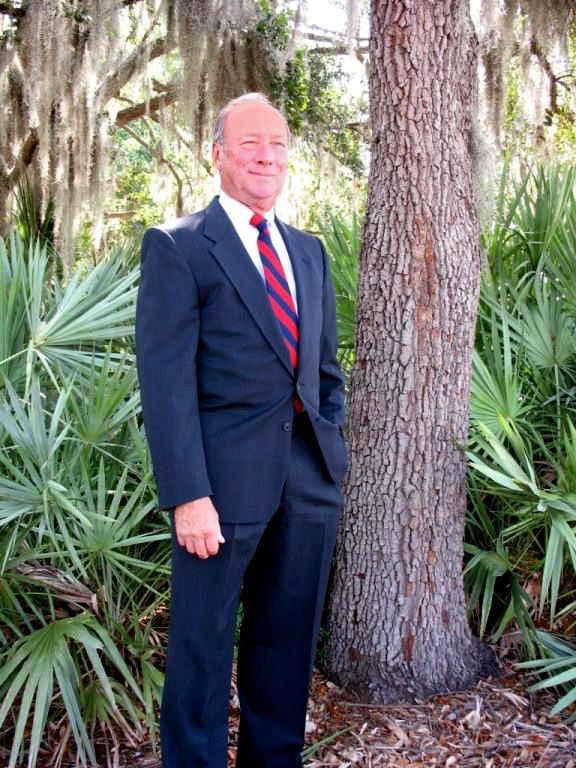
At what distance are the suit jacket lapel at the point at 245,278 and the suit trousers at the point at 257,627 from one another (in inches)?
9.9

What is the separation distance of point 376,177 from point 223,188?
92 cm

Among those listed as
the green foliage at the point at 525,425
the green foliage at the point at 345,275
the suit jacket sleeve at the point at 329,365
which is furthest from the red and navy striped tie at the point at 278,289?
the green foliage at the point at 345,275

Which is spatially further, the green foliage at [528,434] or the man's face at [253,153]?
the green foliage at [528,434]

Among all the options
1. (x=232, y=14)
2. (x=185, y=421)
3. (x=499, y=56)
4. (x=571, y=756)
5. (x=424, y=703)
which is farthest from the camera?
(x=232, y=14)

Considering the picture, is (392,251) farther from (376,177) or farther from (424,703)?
(424,703)

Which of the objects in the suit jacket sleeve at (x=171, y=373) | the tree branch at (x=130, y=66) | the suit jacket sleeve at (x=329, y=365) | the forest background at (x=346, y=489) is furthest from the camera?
the tree branch at (x=130, y=66)

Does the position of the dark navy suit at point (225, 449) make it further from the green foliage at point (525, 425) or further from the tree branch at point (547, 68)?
the tree branch at point (547, 68)

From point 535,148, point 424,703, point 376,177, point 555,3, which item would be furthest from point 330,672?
point 535,148

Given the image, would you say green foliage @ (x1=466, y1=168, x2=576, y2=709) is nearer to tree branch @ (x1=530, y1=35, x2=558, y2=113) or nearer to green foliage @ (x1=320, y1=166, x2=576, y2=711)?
green foliage @ (x1=320, y1=166, x2=576, y2=711)

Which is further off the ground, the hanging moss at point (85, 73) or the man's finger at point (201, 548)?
the hanging moss at point (85, 73)

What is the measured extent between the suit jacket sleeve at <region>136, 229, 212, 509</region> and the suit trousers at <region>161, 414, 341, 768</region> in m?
0.19

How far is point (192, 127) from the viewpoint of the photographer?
7176mm

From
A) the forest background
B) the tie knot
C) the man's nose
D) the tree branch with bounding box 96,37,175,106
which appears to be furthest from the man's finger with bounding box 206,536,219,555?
the tree branch with bounding box 96,37,175,106

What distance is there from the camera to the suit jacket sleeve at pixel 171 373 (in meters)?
2.09
